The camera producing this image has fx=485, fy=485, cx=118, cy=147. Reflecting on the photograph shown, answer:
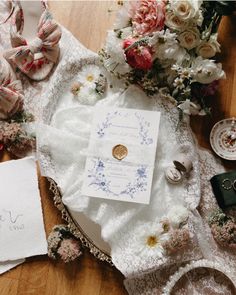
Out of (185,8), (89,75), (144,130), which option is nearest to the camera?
(185,8)

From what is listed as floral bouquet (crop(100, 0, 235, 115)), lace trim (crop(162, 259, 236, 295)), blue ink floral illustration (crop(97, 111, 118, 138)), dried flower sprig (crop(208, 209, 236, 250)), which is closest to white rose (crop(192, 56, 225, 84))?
floral bouquet (crop(100, 0, 235, 115))

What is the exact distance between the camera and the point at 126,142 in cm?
132

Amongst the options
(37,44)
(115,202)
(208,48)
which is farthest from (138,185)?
(37,44)

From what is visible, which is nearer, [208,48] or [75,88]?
[208,48]

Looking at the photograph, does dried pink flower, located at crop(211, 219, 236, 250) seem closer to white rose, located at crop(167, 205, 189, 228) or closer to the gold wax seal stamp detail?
white rose, located at crop(167, 205, 189, 228)

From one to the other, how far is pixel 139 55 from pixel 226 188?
420mm

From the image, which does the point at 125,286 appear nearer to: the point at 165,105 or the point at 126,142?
the point at 126,142

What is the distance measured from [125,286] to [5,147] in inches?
21.0

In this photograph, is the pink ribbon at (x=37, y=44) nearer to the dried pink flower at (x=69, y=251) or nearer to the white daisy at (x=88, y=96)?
the white daisy at (x=88, y=96)

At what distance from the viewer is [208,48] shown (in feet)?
4.21

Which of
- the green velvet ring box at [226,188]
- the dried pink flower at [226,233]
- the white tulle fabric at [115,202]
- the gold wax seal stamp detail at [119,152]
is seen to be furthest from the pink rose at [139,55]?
the dried pink flower at [226,233]

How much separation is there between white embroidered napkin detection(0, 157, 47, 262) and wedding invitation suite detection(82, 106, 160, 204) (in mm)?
196

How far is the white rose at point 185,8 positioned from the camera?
1215 millimetres

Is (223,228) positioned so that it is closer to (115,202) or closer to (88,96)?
(115,202)
